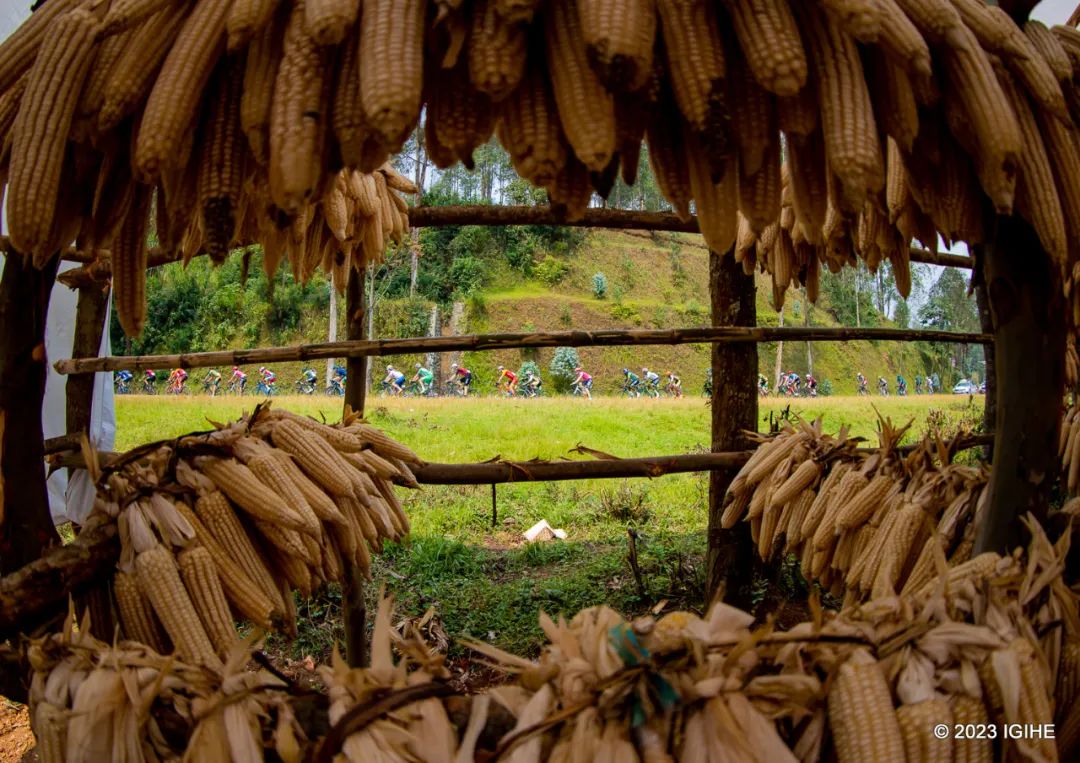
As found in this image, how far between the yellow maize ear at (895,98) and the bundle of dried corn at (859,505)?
0.62m

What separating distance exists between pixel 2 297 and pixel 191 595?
1.96 feet

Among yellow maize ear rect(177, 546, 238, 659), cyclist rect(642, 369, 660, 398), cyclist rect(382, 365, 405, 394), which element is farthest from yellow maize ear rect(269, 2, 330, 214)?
cyclist rect(642, 369, 660, 398)

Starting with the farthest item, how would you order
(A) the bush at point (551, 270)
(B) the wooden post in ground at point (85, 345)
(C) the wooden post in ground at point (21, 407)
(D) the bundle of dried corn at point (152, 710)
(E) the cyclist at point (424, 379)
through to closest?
(A) the bush at point (551, 270) → (E) the cyclist at point (424, 379) → (B) the wooden post in ground at point (85, 345) → (C) the wooden post in ground at point (21, 407) → (D) the bundle of dried corn at point (152, 710)

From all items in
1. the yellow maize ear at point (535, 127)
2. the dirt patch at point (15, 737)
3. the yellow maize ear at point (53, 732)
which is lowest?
the dirt patch at point (15, 737)

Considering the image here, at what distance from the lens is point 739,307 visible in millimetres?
3439

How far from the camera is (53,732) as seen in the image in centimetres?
101

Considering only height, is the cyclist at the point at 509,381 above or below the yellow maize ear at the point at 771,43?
below

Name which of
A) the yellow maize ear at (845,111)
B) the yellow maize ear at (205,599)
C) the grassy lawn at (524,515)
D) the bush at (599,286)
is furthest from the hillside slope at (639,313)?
the yellow maize ear at (845,111)

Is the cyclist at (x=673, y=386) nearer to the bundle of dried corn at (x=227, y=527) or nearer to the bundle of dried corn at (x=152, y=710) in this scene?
the bundle of dried corn at (x=227, y=527)

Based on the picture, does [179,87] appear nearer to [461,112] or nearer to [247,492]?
[461,112]

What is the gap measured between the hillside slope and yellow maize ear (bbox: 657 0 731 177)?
59.9ft

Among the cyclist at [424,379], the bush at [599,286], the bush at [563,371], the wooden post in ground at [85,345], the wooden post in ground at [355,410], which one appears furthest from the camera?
the bush at [599,286]

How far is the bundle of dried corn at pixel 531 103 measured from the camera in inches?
35.3

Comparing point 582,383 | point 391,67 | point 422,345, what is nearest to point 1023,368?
point 391,67
